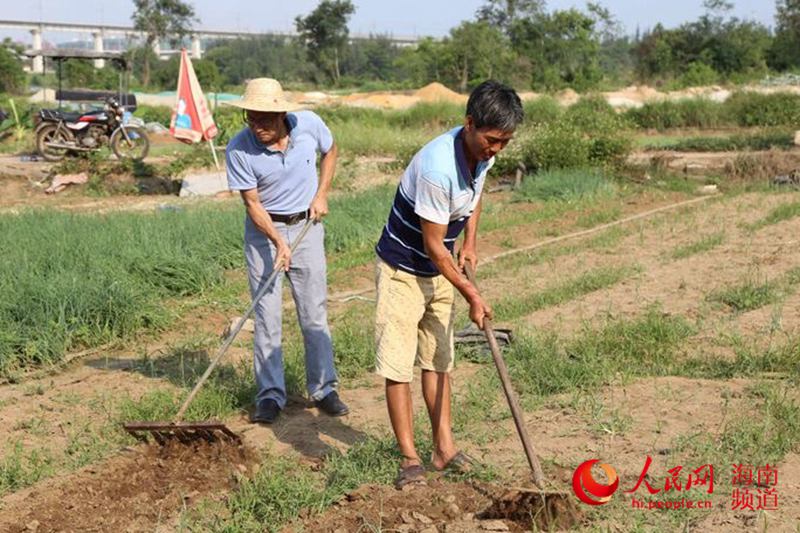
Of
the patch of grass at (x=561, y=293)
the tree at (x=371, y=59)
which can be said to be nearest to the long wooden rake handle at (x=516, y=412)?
the patch of grass at (x=561, y=293)

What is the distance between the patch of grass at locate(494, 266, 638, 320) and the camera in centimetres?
671

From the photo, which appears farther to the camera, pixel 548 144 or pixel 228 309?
pixel 548 144

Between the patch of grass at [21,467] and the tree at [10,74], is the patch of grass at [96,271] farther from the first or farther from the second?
the tree at [10,74]

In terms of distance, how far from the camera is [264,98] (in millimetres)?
4328

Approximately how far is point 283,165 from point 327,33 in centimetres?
4667

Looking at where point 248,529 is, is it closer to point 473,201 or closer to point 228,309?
point 473,201

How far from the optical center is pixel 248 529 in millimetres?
3451

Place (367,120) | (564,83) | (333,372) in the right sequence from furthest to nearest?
(564,83) < (367,120) < (333,372)

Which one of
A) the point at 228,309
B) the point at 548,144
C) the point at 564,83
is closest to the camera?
the point at 228,309

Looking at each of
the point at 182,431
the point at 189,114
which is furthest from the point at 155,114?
the point at 182,431

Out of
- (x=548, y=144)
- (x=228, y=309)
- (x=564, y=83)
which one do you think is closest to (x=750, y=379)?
(x=228, y=309)

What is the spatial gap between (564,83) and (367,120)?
19262 millimetres

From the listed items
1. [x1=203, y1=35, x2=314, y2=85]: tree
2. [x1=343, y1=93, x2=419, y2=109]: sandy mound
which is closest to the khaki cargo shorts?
[x1=343, y1=93, x2=419, y2=109]: sandy mound

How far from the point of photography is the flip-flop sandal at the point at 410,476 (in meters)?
3.61
